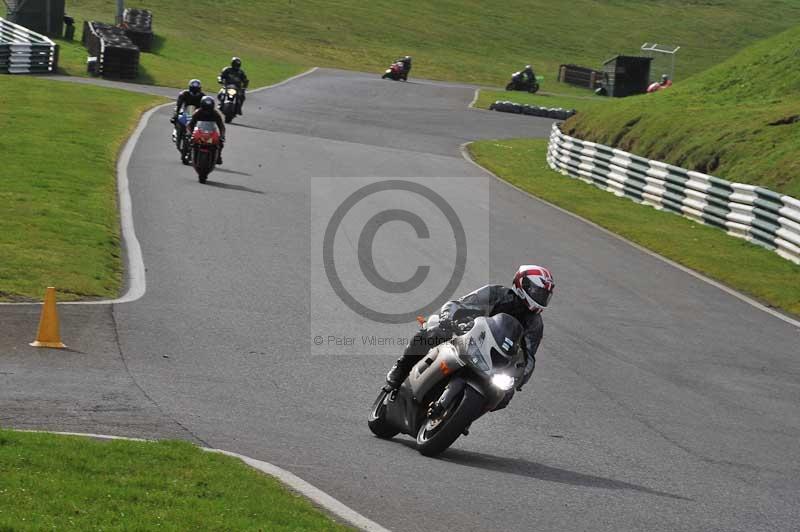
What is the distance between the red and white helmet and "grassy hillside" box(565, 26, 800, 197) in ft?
56.3

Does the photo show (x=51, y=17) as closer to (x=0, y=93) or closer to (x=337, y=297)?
(x=0, y=93)

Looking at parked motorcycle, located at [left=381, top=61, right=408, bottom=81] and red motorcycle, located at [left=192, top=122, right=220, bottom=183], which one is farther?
parked motorcycle, located at [left=381, top=61, right=408, bottom=81]

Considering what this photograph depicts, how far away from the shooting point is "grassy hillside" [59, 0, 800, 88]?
75.5 m

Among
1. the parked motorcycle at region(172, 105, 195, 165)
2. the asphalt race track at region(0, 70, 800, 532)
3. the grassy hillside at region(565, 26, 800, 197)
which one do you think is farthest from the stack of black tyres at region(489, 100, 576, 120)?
the asphalt race track at region(0, 70, 800, 532)

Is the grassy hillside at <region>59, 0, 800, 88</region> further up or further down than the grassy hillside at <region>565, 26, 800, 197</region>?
further up

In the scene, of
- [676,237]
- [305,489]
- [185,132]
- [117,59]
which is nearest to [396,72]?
[117,59]

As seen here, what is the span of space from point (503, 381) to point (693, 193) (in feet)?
59.2

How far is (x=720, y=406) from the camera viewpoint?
12203 mm

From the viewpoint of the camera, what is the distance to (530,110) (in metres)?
54.9

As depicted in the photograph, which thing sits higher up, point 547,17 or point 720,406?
point 547,17

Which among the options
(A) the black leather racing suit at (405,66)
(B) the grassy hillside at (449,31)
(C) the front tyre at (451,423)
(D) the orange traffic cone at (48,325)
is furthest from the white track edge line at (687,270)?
(A) the black leather racing suit at (405,66)

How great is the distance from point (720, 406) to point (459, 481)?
14.5ft

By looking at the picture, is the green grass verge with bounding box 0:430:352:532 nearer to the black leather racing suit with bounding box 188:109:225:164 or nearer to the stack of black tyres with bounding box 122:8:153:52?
the black leather racing suit with bounding box 188:109:225:164

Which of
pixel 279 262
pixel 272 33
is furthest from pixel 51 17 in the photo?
pixel 279 262
